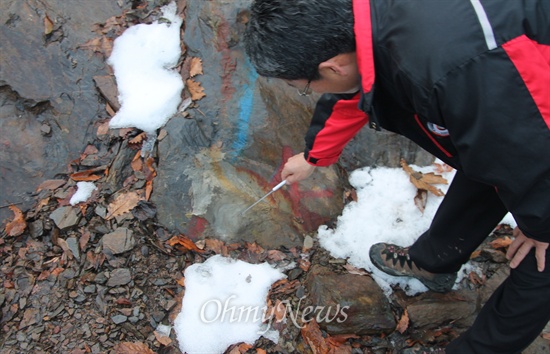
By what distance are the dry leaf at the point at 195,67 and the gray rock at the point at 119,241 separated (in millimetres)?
1304

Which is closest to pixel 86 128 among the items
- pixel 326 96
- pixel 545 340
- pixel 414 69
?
pixel 326 96

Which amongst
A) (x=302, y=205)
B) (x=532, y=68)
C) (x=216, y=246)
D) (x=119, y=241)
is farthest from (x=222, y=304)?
(x=532, y=68)

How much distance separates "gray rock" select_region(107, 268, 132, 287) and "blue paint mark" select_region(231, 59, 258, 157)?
1.09m

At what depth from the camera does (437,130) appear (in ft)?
5.85

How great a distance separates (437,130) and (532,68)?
18.5 inches

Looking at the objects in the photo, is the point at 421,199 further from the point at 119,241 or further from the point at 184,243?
the point at 119,241

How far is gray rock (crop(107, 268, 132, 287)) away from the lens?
2.83 meters

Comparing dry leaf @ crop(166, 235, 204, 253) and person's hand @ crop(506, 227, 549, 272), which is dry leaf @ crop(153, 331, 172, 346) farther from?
person's hand @ crop(506, 227, 549, 272)

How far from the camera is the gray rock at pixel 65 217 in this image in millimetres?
2965

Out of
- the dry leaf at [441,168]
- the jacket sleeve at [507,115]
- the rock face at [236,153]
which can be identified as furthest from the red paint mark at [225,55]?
the jacket sleeve at [507,115]

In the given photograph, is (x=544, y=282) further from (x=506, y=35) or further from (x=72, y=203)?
(x=72, y=203)

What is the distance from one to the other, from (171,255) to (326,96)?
5.17 feet

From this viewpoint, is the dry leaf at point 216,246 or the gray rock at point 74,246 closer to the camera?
the gray rock at point 74,246

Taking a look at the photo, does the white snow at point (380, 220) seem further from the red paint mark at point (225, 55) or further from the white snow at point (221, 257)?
the red paint mark at point (225, 55)
